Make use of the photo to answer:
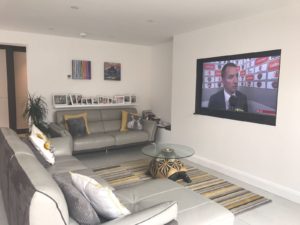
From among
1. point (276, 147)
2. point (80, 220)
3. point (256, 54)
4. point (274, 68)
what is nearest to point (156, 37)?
point (256, 54)

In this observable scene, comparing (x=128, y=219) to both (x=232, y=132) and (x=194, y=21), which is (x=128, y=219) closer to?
(x=232, y=132)

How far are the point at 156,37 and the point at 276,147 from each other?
2962 mm

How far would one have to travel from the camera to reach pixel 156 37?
4883 mm

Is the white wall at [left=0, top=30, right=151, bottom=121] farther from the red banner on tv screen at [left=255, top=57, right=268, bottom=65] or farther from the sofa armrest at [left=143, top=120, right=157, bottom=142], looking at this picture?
the red banner on tv screen at [left=255, top=57, right=268, bottom=65]

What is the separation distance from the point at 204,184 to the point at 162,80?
2918 millimetres

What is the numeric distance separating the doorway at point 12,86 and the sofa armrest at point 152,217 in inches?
209

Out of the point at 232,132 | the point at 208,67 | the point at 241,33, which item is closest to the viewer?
the point at 241,33

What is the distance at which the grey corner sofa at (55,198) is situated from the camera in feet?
4.15

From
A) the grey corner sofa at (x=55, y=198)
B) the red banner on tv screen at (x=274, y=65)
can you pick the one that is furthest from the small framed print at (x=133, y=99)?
the red banner on tv screen at (x=274, y=65)

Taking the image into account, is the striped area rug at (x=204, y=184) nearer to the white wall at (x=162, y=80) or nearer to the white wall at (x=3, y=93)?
the white wall at (x=162, y=80)

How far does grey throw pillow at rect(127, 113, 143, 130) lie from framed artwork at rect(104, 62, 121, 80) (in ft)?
3.36

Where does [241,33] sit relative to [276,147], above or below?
above

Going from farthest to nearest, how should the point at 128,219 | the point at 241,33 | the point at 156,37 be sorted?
the point at 156,37 → the point at 241,33 → the point at 128,219

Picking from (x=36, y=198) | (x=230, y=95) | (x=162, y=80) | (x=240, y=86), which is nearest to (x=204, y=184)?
(x=230, y=95)
